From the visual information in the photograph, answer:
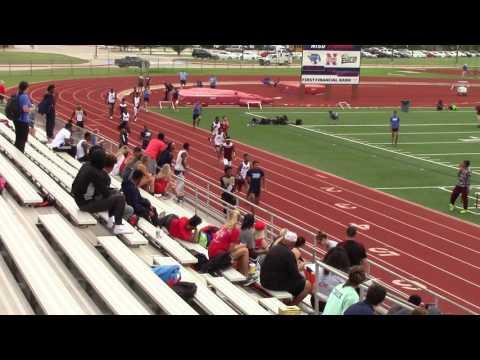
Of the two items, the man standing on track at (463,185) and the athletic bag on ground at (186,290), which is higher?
the athletic bag on ground at (186,290)

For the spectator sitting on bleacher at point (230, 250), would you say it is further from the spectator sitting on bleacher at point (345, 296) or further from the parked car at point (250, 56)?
the parked car at point (250, 56)

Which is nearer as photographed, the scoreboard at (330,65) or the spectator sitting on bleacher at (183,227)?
the spectator sitting on bleacher at (183,227)

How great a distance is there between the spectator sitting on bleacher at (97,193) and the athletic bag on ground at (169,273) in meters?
1.77

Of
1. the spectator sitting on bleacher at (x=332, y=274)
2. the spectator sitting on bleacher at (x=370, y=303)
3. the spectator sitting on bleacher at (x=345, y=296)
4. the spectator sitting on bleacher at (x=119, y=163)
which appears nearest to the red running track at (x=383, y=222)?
the spectator sitting on bleacher at (x=332, y=274)

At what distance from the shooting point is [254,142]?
32.2 m

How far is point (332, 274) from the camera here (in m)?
8.98

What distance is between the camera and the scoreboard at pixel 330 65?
44.9m

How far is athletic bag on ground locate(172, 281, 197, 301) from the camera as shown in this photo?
27.2 ft

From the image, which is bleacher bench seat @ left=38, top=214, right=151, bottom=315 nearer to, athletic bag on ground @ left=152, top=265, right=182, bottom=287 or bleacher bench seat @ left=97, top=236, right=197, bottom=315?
bleacher bench seat @ left=97, top=236, right=197, bottom=315

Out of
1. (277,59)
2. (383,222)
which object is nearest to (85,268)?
(383,222)

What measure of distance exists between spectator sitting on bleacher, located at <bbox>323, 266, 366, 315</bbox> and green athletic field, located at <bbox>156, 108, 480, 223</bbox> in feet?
44.6

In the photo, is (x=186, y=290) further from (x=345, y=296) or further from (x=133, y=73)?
(x=133, y=73)

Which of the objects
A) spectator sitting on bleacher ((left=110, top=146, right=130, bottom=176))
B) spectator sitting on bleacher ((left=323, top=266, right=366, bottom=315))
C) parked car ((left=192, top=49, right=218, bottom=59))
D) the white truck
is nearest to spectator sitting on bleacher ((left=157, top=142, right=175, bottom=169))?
spectator sitting on bleacher ((left=110, top=146, right=130, bottom=176))
